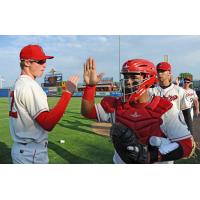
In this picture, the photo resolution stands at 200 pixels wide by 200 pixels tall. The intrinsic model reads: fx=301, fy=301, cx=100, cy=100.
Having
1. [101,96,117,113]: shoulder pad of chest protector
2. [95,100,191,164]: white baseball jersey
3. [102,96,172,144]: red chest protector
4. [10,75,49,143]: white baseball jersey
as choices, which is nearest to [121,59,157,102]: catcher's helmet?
[102,96,172,144]: red chest protector

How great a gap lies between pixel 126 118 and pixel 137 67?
543 mm

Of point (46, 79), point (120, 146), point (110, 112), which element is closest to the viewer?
point (120, 146)

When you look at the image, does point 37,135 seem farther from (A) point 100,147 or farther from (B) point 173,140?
(A) point 100,147

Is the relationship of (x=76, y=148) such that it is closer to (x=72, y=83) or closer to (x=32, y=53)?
(x=72, y=83)

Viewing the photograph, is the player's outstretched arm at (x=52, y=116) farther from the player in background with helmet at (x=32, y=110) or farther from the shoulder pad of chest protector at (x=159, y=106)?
the shoulder pad of chest protector at (x=159, y=106)

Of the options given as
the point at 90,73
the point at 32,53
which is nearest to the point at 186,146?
the point at 90,73


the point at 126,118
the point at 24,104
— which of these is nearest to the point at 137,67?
the point at 126,118

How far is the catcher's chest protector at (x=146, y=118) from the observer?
9.91ft

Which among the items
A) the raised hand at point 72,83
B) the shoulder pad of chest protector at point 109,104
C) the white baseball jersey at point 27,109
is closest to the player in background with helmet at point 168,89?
the shoulder pad of chest protector at point 109,104

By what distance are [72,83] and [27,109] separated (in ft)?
1.85

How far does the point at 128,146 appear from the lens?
9.82ft

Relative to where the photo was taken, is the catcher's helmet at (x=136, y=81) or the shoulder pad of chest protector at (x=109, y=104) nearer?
the catcher's helmet at (x=136, y=81)

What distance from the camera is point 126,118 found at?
10.4 ft

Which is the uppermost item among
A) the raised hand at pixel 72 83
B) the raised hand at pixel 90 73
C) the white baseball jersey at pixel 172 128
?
the raised hand at pixel 90 73
